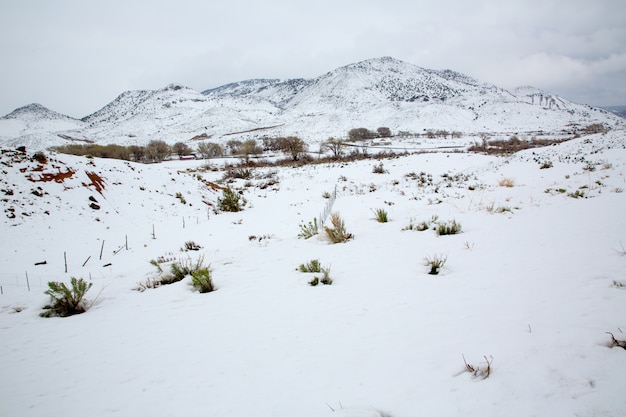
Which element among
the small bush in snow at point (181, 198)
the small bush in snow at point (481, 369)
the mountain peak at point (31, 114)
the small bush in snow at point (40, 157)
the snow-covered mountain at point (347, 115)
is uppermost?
the mountain peak at point (31, 114)

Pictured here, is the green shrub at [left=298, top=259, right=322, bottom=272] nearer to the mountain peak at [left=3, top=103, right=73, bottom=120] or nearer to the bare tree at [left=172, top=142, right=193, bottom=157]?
the bare tree at [left=172, top=142, right=193, bottom=157]

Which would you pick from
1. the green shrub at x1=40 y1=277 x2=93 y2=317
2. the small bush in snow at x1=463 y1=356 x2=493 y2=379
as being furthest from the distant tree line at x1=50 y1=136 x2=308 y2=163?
the small bush in snow at x1=463 y1=356 x2=493 y2=379

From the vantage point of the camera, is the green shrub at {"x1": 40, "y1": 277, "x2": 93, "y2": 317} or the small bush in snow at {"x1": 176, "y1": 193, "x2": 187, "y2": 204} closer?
the green shrub at {"x1": 40, "y1": 277, "x2": 93, "y2": 317}

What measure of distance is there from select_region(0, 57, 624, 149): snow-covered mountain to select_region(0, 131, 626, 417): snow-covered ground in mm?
84849

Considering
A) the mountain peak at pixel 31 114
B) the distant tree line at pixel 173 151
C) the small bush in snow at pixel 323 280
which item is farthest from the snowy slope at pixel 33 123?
the small bush in snow at pixel 323 280

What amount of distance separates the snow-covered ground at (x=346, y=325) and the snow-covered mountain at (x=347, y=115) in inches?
3341

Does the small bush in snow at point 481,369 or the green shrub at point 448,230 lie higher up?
the green shrub at point 448,230

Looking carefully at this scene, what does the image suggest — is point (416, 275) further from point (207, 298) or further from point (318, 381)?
point (207, 298)

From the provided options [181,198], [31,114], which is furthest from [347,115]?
[31,114]

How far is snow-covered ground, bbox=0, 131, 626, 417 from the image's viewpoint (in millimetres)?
1992

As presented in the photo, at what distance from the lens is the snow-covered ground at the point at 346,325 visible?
6.54 ft

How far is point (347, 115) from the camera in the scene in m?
127

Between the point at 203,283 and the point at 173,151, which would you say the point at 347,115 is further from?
the point at 203,283

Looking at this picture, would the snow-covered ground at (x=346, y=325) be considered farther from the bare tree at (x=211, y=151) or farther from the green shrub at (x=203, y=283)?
the bare tree at (x=211, y=151)
